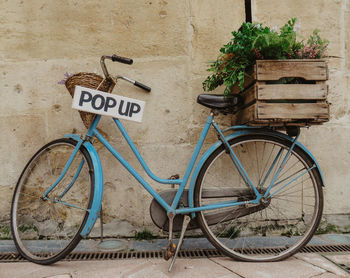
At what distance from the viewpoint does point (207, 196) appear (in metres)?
2.27

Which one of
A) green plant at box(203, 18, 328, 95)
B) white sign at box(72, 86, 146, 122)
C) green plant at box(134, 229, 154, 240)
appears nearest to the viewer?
green plant at box(203, 18, 328, 95)

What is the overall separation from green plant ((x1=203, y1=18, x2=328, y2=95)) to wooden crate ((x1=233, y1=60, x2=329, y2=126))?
0.08m

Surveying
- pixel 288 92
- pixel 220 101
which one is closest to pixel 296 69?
pixel 288 92

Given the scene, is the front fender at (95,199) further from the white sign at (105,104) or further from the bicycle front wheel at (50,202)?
the bicycle front wheel at (50,202)

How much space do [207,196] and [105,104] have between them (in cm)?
106

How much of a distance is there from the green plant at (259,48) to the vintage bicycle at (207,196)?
0.21 m

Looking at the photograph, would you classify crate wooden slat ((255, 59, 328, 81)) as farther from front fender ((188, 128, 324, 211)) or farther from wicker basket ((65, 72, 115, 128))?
wicker basket ((65, 72, 115, 128))

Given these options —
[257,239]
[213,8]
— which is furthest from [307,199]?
[213,8]

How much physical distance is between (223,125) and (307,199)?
1055 millimetres

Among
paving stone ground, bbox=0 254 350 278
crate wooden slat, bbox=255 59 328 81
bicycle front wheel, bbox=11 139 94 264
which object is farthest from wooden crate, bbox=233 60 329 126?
bicycle front wheel, bbox=11 139 94 264

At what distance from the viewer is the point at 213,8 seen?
2.67m

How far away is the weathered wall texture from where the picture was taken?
2672 millimetres

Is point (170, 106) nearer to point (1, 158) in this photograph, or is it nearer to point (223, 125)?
point (223, 125)

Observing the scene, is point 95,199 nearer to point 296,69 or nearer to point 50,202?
point 50,202
